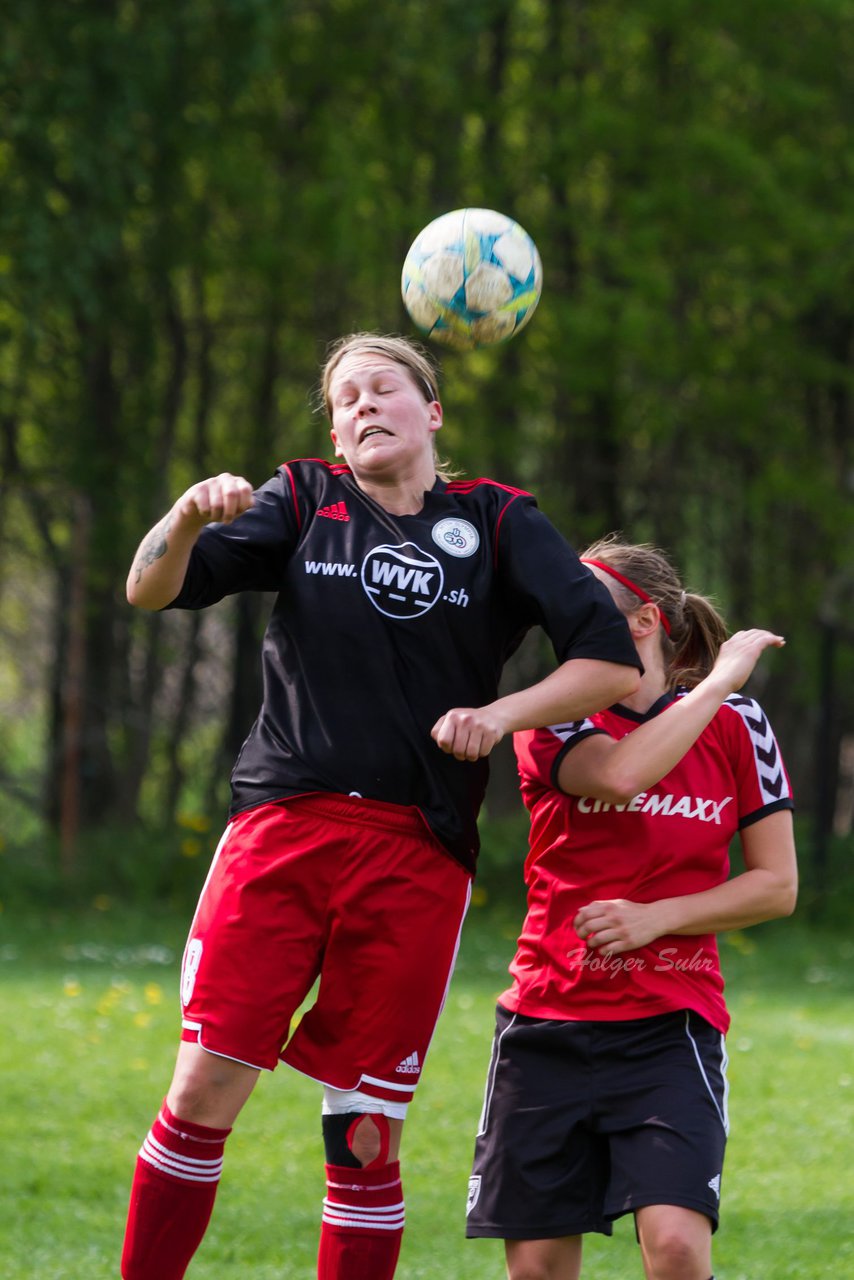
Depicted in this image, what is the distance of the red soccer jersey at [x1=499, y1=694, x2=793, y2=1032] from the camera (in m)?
3.10

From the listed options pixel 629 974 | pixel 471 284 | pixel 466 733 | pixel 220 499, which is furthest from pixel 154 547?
pixel 629 974

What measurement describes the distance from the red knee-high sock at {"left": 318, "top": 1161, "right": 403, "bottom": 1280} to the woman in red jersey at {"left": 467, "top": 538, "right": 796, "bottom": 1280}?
206mm

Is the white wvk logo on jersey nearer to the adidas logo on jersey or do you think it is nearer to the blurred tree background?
the adidas logo on jersey

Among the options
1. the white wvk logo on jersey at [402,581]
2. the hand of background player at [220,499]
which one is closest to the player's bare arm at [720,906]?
the white wvk logo on jersey at [402,581]

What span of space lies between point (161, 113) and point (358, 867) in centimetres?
1005

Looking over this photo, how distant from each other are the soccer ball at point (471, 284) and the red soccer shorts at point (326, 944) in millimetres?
1193

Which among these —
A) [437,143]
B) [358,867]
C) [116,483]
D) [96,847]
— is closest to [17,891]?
[96,847]

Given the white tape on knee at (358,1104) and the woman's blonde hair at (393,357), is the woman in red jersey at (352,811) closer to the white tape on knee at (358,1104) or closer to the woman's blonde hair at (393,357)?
the white tape on knee at (358,1104)

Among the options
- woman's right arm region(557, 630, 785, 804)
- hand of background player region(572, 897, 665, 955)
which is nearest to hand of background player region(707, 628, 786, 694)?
woman's right arm region(557, 630, 785, 804)

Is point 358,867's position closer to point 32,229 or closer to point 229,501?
point 229,501

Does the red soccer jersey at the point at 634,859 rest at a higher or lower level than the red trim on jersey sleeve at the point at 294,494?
lower

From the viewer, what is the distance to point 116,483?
13.3 meters

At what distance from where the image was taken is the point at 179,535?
311cm

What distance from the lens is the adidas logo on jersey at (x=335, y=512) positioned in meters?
3.35
